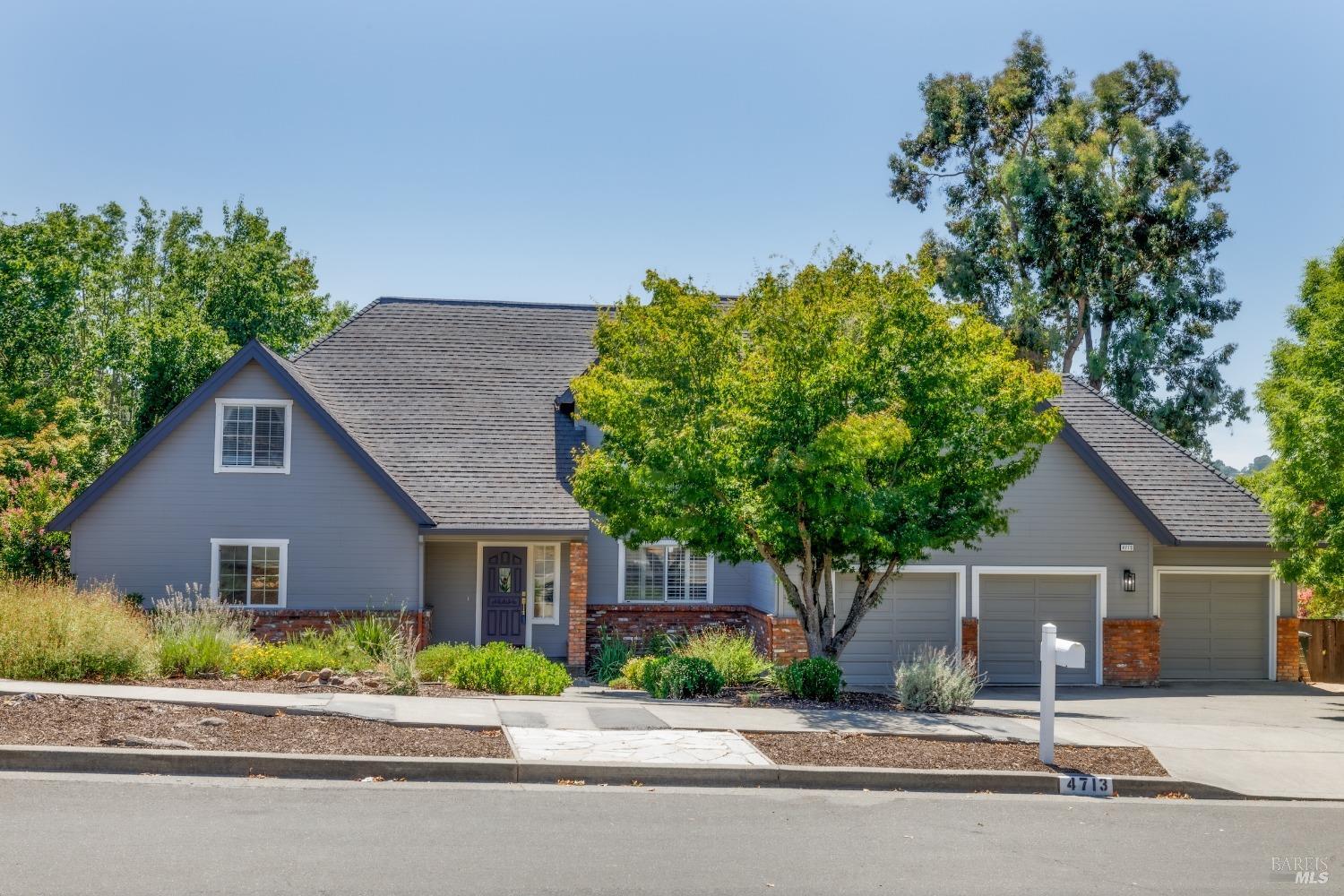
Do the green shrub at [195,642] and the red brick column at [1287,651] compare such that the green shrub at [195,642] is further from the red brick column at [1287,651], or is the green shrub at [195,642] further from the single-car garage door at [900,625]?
the red brick column at [1287,651]

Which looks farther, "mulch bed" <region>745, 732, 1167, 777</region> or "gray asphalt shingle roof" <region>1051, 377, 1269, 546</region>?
"gray asphalt shingle roof" <region>1051, 377, 1269, 546</region>

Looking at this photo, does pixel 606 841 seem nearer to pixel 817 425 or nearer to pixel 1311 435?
pixel 817 425

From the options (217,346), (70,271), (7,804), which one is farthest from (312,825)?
(70,271)

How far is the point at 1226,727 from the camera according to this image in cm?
1546

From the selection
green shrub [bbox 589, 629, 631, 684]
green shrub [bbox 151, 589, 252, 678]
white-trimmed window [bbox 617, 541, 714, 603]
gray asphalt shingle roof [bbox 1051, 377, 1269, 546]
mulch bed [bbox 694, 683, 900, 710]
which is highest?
gray asphalt shingle roof [bbox 1051, 377, 1269, 546]

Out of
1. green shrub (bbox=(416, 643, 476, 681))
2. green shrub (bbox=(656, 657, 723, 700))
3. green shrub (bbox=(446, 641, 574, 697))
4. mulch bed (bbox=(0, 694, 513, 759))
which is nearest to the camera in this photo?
mulch bed (bbox=(0, 694, 513, 759))

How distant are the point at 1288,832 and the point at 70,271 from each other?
83.5 ft

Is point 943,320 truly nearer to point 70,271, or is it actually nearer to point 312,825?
point 312,825

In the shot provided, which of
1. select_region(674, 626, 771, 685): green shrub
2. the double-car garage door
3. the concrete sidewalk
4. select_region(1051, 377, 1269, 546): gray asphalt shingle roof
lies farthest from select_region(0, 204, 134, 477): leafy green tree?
select_region(1051, 377, 1269, 546): gray asphalt shingle roof

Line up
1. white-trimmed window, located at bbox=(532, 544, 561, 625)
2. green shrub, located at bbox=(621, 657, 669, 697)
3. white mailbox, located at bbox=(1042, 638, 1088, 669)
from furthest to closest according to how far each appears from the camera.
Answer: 1. white-trimmed window, located at bbox=(532, 544, 561, 625)
2. green shrub, located at bbox=(621, 657, 669, 697)
3. white mailbox, located at bbox=(1042, 638, 1088, 669)

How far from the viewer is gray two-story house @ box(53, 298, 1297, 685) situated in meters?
21.0

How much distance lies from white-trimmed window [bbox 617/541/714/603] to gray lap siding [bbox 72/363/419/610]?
426cm

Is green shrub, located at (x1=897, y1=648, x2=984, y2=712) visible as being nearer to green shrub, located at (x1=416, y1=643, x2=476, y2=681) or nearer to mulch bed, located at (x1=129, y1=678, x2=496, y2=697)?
mulch bed, located at (x1=129, y1=678, x2=496, y2=697)

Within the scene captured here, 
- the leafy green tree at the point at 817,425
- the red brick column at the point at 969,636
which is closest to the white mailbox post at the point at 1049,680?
the leafy green tree at the point at 817,425
